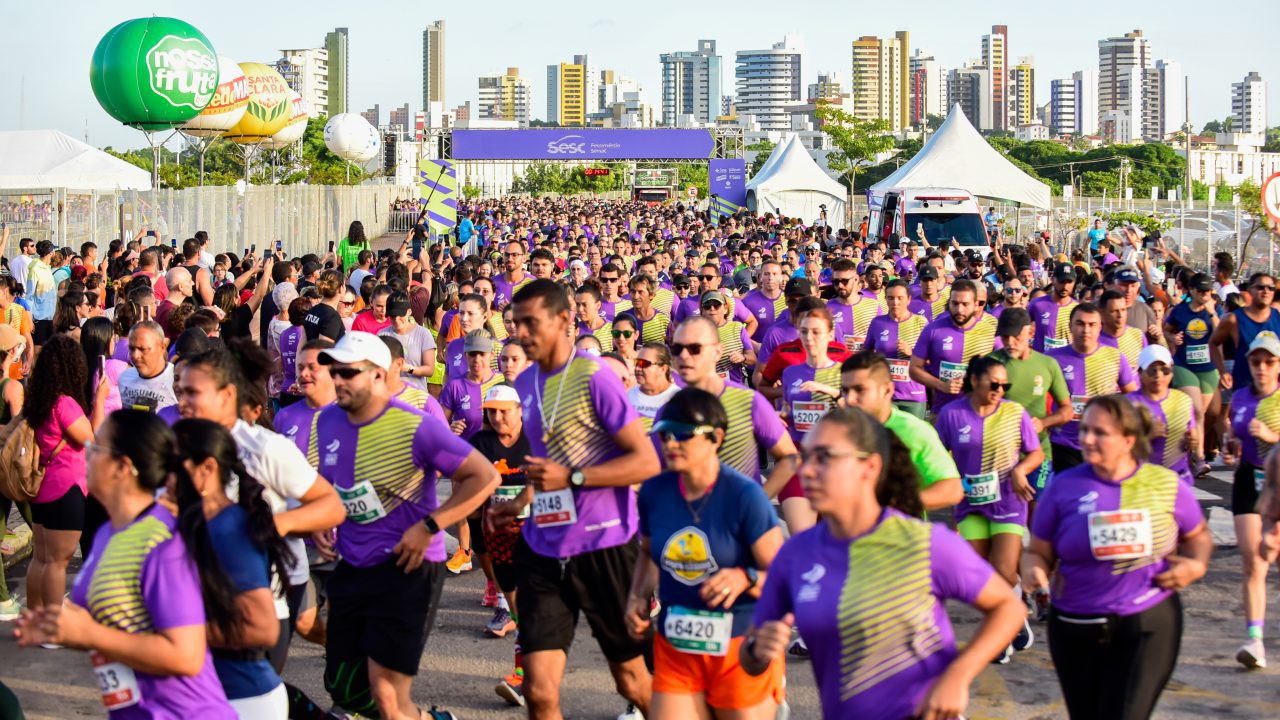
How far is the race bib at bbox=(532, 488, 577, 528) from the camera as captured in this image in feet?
18.9

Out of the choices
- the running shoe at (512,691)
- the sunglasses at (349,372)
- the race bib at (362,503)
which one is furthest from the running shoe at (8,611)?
the sunglasses at (349,372)

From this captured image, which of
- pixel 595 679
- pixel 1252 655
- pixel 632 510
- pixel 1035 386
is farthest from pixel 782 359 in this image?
pixel 632 510

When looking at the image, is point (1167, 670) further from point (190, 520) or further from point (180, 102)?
point (180, 102)

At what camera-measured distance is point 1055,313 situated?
1252 cm

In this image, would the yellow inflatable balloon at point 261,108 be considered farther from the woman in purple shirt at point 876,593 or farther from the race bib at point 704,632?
the woman in purple shirt at point 876,593

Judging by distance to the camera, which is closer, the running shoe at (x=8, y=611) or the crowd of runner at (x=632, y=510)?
the crowd of runner at (x=632, y=510)

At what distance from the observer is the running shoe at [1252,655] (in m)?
7.56

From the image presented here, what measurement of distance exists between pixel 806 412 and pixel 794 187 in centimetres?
4538

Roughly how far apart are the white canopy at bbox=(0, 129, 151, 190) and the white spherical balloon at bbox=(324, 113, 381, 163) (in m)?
8.27

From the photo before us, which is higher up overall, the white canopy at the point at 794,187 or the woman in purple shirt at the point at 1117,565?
the white canopy at the point at 794,187

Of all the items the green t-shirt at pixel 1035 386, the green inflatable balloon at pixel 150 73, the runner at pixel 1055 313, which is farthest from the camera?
the green inflatable balloon at pixel 150 73

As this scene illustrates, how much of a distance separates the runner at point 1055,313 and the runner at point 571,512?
7.32 m

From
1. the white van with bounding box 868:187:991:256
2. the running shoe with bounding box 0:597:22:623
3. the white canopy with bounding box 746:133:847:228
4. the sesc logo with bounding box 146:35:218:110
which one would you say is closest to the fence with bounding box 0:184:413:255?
the sesc logo with bounding box 146:35:218:110

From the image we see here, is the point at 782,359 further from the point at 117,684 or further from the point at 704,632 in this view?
the point at 117,684
